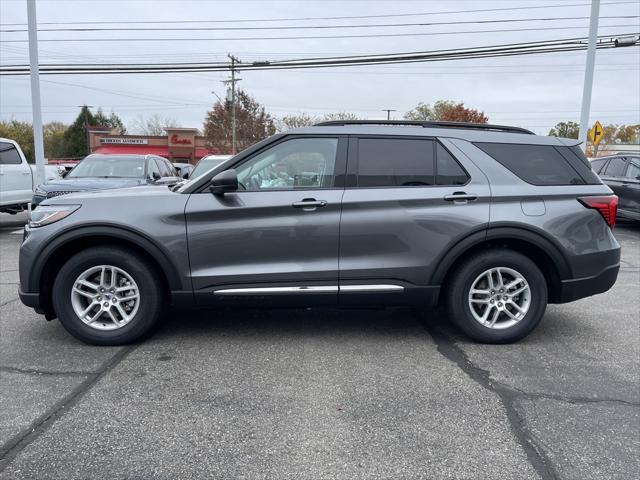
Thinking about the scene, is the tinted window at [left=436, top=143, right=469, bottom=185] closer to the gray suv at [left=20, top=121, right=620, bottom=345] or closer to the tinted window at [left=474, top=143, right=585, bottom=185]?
the gray suv at [left=20, top=121, right=620, bottom=345]

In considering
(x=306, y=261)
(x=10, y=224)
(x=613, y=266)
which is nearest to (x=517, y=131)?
(x=613, y=266)

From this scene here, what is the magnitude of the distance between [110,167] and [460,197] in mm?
8505

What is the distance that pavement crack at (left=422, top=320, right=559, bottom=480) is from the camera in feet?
8.73

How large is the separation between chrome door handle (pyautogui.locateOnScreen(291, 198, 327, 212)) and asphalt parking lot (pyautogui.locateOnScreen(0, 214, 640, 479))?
3.88 ft

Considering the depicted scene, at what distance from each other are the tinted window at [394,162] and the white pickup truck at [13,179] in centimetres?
1045

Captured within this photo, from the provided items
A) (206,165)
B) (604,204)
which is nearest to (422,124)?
(604,204)

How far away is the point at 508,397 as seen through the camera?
135 inches

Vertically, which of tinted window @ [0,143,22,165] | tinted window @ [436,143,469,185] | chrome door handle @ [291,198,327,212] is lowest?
chrome door handle @ [291,198,327,212]

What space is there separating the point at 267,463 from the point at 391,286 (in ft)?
6.53

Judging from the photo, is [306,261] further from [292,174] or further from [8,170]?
[8,170]

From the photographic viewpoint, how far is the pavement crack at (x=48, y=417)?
2712 millimetres

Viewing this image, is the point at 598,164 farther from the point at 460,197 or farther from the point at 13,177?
the point at 13,177

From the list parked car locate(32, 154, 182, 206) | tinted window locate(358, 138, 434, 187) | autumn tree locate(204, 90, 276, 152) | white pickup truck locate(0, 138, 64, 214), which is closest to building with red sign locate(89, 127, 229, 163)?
autumn tree locate(204, 90, 276, 152)

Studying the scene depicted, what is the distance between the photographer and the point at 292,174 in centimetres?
429
